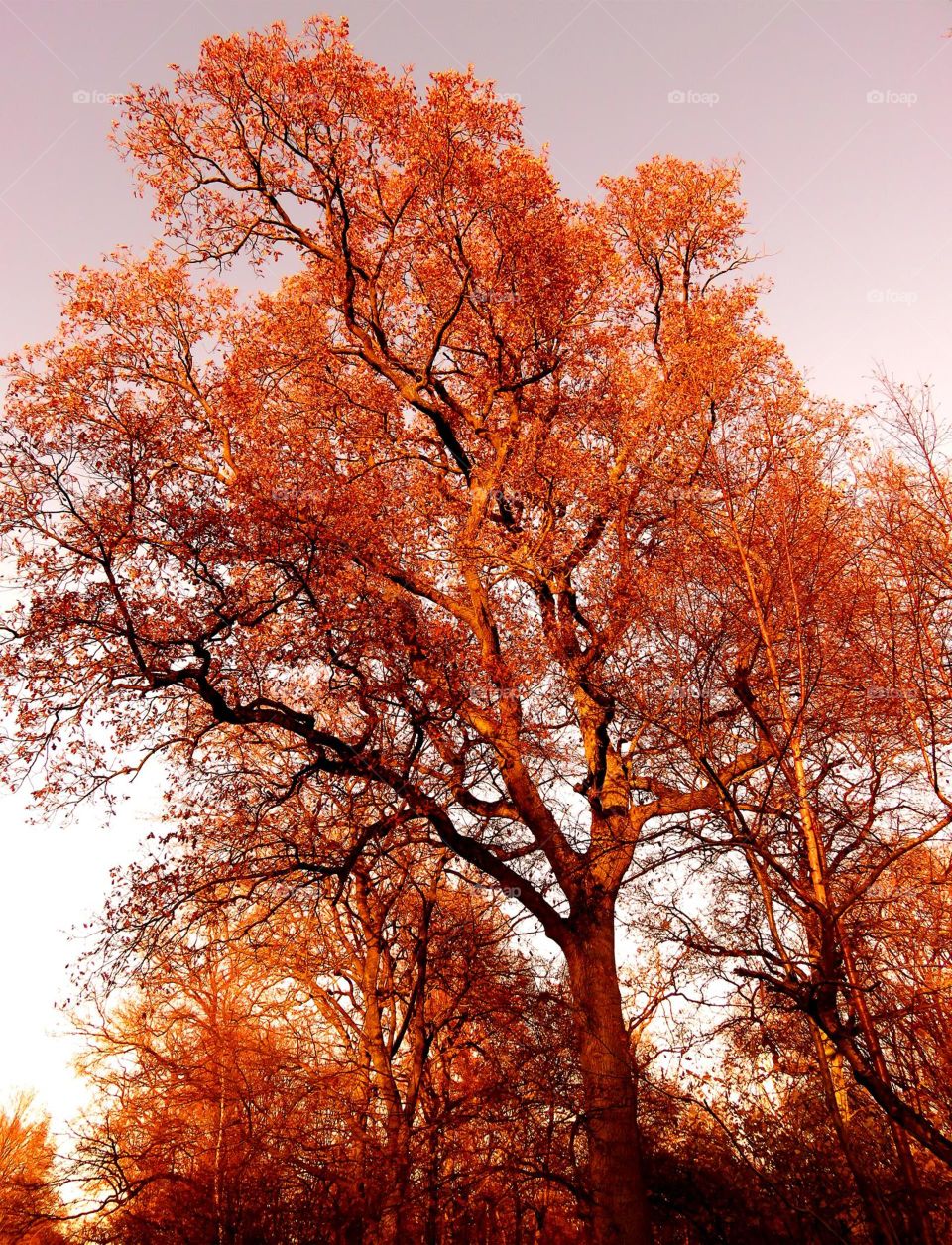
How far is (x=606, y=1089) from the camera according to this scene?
8.38 meters

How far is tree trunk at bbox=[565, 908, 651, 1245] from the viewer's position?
7898mm

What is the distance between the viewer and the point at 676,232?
1377cm

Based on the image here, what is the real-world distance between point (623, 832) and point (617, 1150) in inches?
127

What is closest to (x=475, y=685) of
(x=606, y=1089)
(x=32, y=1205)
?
(x=606, y=1089)

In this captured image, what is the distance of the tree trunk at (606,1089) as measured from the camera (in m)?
7.90
